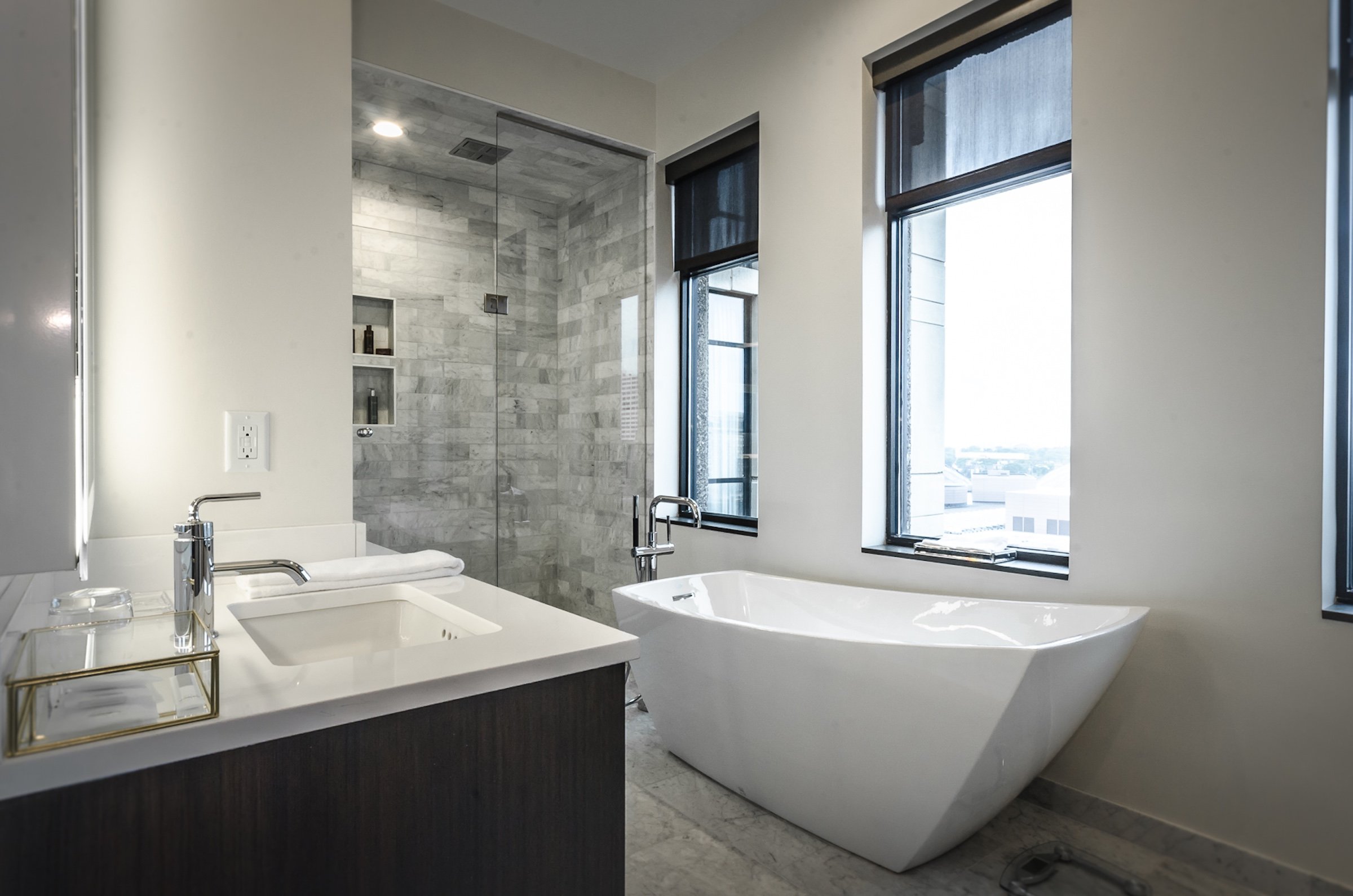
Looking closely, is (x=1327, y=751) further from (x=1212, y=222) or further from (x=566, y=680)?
(x=566, y=680)

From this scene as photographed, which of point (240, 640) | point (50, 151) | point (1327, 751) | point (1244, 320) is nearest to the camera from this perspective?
point (50, 151)

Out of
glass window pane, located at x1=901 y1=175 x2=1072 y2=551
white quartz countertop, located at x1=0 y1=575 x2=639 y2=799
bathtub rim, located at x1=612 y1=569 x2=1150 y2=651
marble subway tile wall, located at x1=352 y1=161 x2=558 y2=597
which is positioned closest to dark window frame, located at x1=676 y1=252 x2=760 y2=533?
bathtub rim, located at x1=612 y1=569 x2=1150 y2=651

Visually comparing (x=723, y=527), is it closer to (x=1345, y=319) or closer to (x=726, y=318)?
(x=726, y=318)

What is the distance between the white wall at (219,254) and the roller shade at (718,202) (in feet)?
5.88

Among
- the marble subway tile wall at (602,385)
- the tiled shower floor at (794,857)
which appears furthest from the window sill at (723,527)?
the tiled shower floor at (794,857)

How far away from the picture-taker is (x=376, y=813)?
93cm

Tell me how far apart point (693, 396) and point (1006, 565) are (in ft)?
5.97

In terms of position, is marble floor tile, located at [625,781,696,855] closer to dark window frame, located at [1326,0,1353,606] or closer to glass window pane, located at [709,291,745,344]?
dark window frame, located at [1326,0,1353,606]

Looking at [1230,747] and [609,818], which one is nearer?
[609,818]

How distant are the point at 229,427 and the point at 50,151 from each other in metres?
1.47

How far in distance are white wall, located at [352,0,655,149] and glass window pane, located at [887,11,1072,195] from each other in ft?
4.62

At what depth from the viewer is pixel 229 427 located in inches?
76.8

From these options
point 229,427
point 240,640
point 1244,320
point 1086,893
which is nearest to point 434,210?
point 229,427

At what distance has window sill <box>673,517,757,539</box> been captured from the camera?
3.33m
